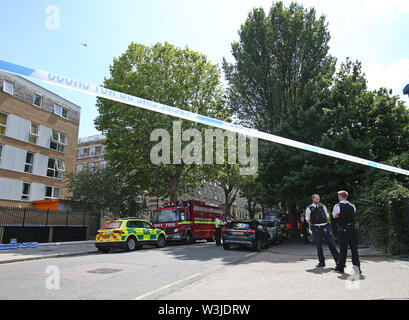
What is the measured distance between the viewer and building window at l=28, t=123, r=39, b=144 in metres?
28.0

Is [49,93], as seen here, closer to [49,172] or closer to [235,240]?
[49,172]

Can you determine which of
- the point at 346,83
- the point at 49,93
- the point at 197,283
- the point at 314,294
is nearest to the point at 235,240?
the point at 197,283

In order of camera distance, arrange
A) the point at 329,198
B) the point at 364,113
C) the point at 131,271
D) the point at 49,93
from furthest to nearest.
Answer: the point at 49,93 → the point at 364,113 → the point at 329,198 → the point at 131,271

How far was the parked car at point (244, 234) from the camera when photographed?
47.3ft

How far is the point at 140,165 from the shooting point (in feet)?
86.6

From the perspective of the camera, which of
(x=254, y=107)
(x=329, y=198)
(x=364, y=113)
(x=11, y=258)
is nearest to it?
(x=11, y=258)

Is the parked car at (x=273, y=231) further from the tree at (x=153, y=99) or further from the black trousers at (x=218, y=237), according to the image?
the tree at (x=153, y=99)

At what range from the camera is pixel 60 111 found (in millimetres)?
31359

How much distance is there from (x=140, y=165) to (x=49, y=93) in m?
12.7

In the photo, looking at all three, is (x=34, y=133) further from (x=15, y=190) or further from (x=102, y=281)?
(x=102, y=281)

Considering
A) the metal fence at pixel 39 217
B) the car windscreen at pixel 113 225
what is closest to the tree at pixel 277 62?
the car windscreen at pixel 113 225

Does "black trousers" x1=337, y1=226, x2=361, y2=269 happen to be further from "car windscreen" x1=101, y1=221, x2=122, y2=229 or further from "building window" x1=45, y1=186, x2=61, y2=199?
"building window" x1=45, y1=186, x2=61, y2=199

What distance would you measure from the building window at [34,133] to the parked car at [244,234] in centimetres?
2170

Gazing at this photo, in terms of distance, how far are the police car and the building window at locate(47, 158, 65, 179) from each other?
17680mm
